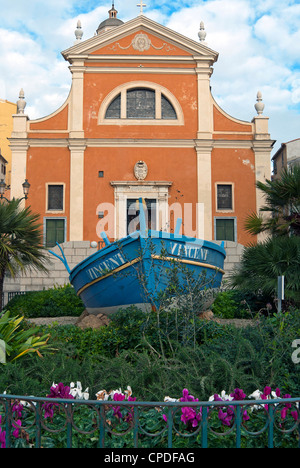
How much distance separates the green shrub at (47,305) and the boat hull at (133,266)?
175 inches

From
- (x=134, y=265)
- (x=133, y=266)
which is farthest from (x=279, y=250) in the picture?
(x=133, y=266)

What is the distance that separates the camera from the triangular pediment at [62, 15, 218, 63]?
24.2 meters

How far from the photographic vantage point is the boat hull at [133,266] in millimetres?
8883

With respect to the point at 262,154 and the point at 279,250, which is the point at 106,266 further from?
the point at 262,154

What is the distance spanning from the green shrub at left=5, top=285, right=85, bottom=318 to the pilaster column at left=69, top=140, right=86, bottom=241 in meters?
7.43

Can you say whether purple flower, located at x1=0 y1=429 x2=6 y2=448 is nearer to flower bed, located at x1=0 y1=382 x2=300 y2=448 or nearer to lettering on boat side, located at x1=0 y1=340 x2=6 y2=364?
flower bed, located at x1=0 y1=382 x2=300 y2=448

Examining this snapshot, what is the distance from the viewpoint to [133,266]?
860 cm

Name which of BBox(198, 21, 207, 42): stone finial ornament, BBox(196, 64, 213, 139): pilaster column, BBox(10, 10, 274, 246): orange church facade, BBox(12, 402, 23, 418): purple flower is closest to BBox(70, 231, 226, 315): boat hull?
BBox(12, 402, 23, 418): purple flower

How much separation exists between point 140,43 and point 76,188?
8.11 meters

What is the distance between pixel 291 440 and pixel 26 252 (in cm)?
989

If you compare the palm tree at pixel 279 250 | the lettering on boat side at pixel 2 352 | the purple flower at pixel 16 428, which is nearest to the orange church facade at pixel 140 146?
the palm tree at pixel 279 250
